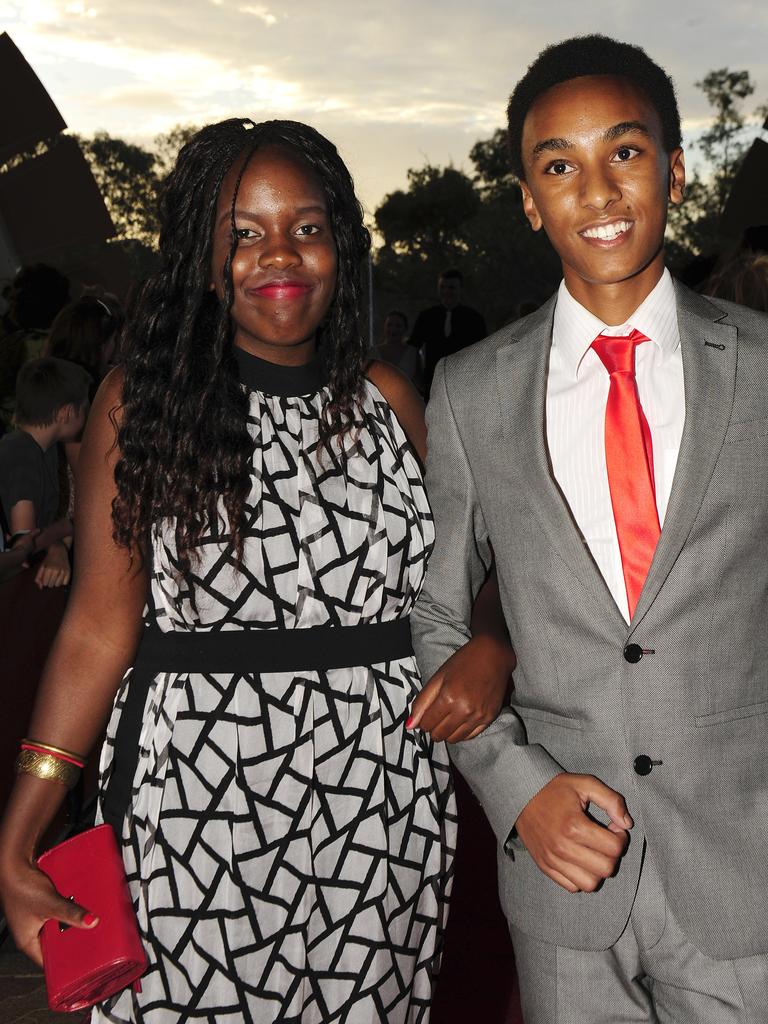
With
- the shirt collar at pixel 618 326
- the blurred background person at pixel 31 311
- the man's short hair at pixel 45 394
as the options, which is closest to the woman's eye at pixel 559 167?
the shirt collar at pixel 618 326

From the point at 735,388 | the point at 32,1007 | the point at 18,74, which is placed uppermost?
the point at 18,74

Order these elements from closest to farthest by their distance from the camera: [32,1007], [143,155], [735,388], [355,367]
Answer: [735,388]
[355,367]
[32,1007]
[143,155]

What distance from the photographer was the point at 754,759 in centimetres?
194

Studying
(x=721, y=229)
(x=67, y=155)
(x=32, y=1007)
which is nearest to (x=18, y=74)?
(x=67, y=155)

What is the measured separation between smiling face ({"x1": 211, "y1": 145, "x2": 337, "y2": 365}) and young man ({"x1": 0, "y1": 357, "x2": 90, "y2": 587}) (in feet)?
9.67

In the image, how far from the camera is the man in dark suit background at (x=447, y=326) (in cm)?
1501

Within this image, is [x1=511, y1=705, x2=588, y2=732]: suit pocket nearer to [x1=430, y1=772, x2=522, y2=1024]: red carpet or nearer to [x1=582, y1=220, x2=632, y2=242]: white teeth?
[x1=582, y1=220, x2=632, y2=242]: white teeth

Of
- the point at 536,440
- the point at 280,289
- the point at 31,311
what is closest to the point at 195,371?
the point at 280,289

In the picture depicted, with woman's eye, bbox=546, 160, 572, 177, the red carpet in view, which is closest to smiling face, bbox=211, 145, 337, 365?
woman's eye, bbox=546, 160, 572, 177

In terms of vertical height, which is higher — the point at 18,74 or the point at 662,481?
the point at 18,74

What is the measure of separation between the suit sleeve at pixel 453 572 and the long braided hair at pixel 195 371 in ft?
0.85

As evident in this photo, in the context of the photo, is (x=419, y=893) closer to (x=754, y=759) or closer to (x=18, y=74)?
(x=754, y=759)

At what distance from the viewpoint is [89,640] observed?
2.25 meters

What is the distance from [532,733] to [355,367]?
34.6 inches
